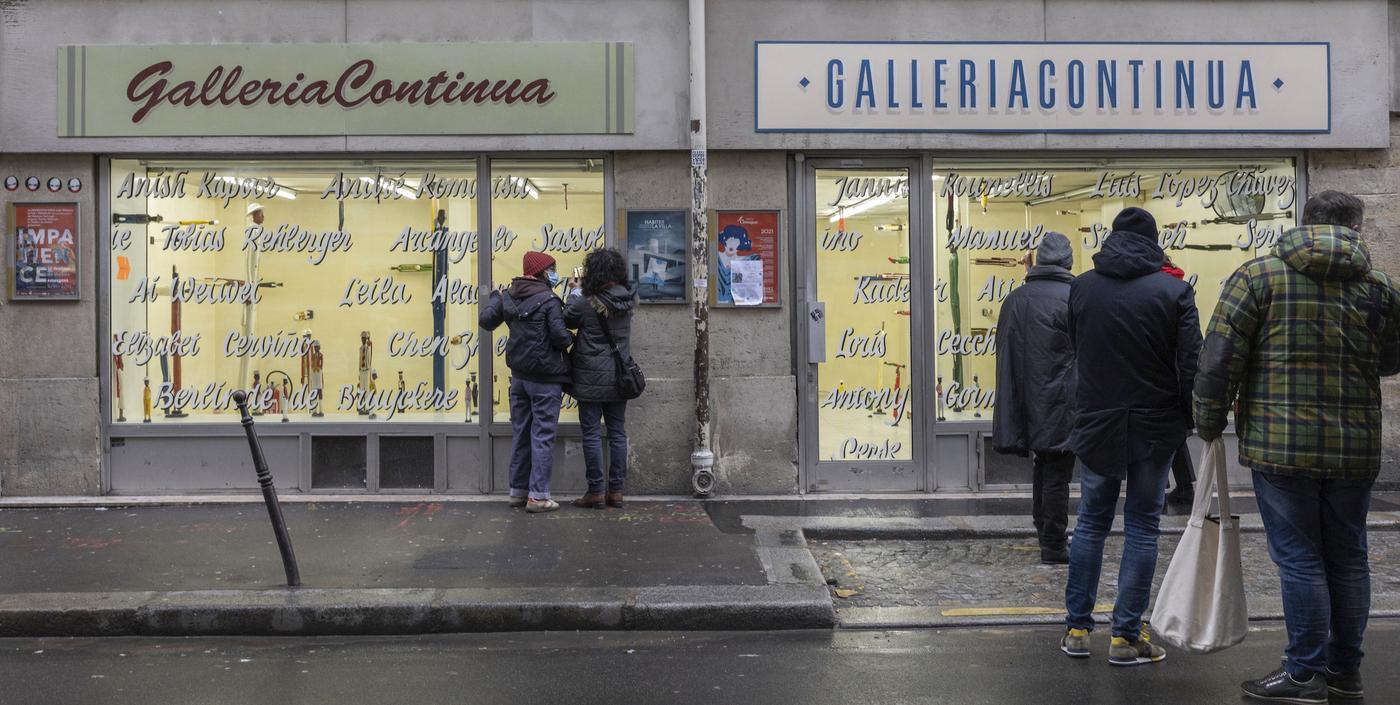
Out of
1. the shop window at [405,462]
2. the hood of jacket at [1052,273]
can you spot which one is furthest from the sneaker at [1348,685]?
the shop window at [405,462]

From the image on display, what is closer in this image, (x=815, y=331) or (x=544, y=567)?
(x=544, y=567)

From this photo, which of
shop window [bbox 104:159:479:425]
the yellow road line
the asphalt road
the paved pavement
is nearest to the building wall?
the paved pavement

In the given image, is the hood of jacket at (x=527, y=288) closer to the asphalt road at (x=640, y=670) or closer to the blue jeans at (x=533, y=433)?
the blue jeans at (x=533, y=433)

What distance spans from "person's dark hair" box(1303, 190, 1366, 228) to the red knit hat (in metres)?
5.31

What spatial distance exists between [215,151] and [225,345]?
1498 mm

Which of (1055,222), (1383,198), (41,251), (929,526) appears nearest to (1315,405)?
(929,526)

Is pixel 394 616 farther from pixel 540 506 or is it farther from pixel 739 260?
pixel 739 260

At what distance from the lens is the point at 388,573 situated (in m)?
6.69

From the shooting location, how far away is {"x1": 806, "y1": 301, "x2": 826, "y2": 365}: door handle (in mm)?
9477

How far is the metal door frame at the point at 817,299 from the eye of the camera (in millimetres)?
9516

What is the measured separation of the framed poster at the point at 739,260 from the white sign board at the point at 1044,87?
0.74 meters

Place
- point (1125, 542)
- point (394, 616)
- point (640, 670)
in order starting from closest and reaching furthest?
point (1125, 542), point (640, 670), point (394, 616)

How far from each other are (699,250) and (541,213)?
4.33 ft

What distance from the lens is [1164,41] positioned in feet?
30.9
